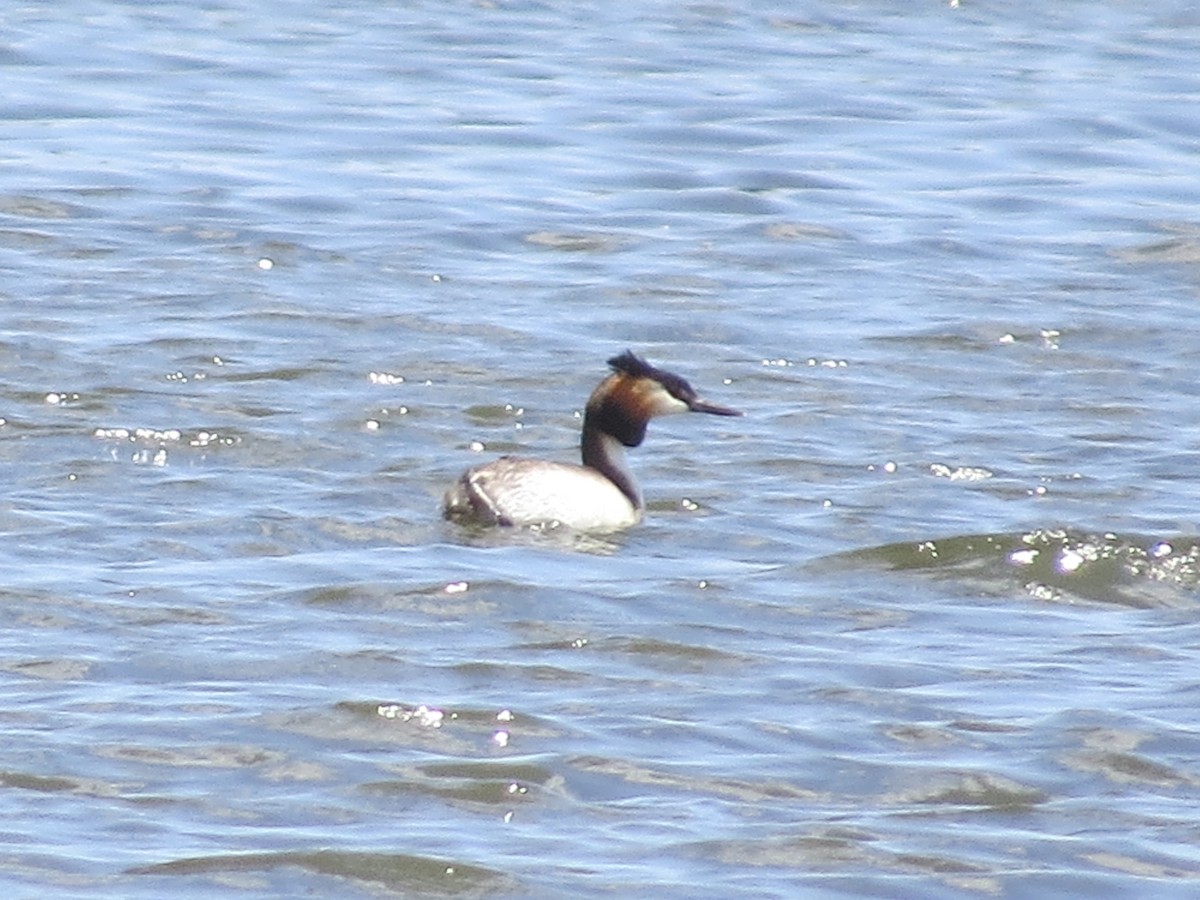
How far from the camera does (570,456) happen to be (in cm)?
1157

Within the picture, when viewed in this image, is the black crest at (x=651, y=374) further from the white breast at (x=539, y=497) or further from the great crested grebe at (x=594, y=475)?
the white breast at (x=539, y=497)

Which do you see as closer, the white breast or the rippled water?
the rippled water

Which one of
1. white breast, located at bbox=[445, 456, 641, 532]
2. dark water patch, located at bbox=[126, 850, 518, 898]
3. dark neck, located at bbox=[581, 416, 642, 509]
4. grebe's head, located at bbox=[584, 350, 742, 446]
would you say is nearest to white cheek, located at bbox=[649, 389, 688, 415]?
grebe's head, located at bbox=[584, 350, 742, 446]

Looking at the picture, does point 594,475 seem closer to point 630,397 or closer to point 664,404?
point 630,397

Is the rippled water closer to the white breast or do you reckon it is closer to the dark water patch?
the dark water patch

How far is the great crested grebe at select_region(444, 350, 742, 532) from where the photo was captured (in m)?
10.1

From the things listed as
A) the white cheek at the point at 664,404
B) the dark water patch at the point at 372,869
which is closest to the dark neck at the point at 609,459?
the white cheek at the point at 664,404

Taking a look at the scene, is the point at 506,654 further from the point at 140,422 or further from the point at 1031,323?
the point at 1031,323

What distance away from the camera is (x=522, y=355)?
1283cm

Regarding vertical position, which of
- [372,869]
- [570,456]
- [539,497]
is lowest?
[570,456]

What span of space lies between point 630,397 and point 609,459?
0.29 meters

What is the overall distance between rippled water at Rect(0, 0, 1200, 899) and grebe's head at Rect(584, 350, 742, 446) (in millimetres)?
304

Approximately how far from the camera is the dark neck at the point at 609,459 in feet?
34.3

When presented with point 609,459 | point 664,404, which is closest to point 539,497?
point 609,459
